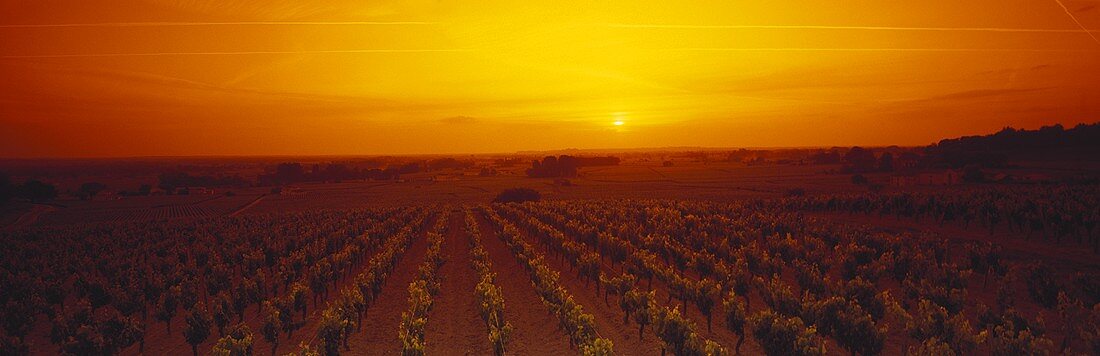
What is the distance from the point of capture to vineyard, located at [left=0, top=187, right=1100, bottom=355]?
52.7 feet

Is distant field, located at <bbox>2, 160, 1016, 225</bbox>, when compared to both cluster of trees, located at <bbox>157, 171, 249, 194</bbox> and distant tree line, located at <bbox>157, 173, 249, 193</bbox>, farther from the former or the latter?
distant tree line, located at <bbox>157, 173, 249, 193</bbox>

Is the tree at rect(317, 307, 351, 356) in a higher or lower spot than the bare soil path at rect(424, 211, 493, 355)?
higher

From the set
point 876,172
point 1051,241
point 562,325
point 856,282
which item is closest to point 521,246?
point 562,325

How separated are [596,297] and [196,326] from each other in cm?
1564

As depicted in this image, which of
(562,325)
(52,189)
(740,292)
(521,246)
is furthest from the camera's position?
(52,189)

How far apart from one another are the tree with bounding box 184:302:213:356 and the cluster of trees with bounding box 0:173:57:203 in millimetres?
120082

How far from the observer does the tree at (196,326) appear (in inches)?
717

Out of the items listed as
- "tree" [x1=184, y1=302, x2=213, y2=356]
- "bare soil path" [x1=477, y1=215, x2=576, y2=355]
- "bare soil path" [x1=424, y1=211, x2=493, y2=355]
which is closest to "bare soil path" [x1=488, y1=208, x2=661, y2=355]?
"bare soil path" [x1=477, y1=215, x2=576, y2=355]

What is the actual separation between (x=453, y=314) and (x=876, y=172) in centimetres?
11494

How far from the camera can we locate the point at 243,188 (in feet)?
422

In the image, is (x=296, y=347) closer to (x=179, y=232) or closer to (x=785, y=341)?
(x=785, y=341)

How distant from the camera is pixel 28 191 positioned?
344 ft

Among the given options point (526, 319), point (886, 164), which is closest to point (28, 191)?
point (526, 319)

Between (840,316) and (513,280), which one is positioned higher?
(840,316)
